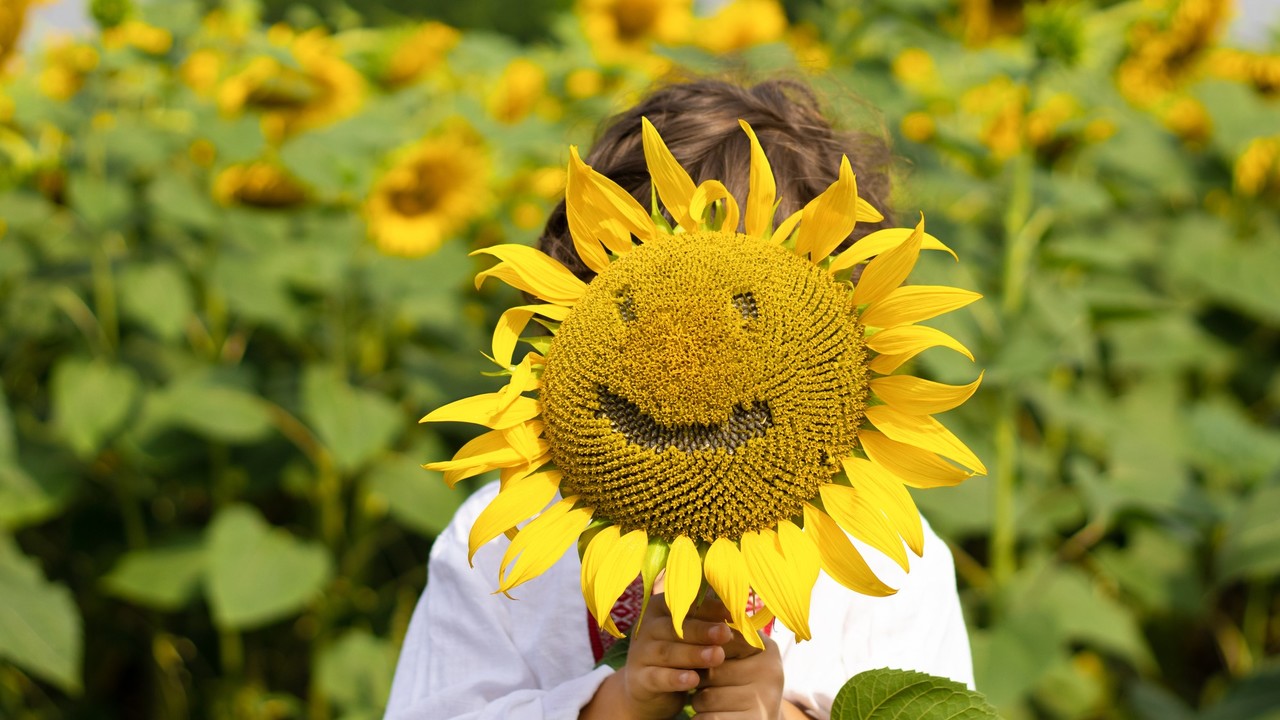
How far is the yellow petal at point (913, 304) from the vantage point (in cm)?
70

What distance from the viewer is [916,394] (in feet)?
2.29

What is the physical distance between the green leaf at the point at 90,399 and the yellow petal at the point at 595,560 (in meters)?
1.54

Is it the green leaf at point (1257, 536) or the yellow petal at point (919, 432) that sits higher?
the yellow petal at point (919, 432)

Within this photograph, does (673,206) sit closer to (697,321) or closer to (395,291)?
(697,321)

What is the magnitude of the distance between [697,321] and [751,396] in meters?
0.06

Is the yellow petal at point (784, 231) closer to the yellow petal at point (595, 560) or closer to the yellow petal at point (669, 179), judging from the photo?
the yellow petal at point (669, 179)

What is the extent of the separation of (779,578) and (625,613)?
401 mm

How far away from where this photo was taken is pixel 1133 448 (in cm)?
199

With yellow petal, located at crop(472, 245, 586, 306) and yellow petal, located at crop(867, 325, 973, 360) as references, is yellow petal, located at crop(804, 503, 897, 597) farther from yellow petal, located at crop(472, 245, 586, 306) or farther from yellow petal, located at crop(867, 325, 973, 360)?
yellow petal, located at crop(472, 245, 586, 306)

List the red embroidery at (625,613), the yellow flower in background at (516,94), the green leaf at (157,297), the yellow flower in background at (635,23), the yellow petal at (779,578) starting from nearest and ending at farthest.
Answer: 1. the yellow petal at (779,578)
2. the red embroidery at (625,613)
3. the green leaf at (157,297)
4. the yellow flower in background at (516,94)
5. the yellow flower in background at (635,23)

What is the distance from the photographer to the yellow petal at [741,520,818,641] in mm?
665

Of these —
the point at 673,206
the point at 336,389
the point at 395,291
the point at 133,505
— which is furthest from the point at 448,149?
the point at 673,206

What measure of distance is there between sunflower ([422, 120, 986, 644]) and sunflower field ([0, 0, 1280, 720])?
0.94 meters

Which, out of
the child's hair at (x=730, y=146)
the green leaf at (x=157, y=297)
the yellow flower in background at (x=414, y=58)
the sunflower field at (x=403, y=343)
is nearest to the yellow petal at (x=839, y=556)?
the child's hair at (x=730, y=146)
